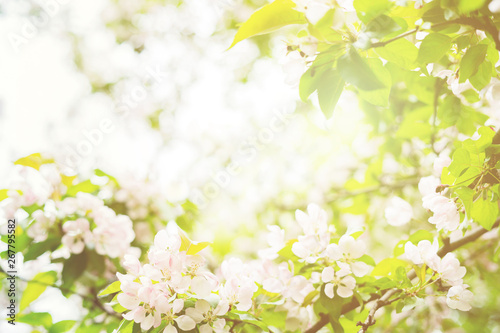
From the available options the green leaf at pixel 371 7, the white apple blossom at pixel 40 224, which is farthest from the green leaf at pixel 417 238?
the white apple blossom at pixel 40 224

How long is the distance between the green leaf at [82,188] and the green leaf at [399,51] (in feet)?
4.00

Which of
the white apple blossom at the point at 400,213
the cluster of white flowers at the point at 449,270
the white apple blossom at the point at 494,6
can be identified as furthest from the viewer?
the white apple blossom at the point at 400,213

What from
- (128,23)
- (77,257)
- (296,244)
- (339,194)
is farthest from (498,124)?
(128,23)

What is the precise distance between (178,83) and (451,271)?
116 inches

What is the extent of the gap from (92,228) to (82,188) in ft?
0.65

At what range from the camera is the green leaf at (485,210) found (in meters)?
0.90

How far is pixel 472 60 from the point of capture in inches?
33.1

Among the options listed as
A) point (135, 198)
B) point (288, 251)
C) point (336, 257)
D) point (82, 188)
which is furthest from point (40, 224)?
point (336, 257)

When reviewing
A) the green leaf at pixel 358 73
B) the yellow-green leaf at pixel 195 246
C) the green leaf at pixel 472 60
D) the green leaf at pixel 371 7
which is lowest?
the yellow-green leaf at pixel 195 246

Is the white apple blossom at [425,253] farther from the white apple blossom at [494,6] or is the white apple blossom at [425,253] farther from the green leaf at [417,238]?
the white apple blossom at [494,6]

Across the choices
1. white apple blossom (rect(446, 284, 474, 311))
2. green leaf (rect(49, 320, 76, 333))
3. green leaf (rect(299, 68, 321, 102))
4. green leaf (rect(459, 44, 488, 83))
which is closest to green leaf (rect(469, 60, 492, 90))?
green leaf (rect(459, 44, 488, 83))

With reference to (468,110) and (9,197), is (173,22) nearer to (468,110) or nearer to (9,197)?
(9,197)

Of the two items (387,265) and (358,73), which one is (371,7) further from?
(387,265)

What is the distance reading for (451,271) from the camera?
92cm
